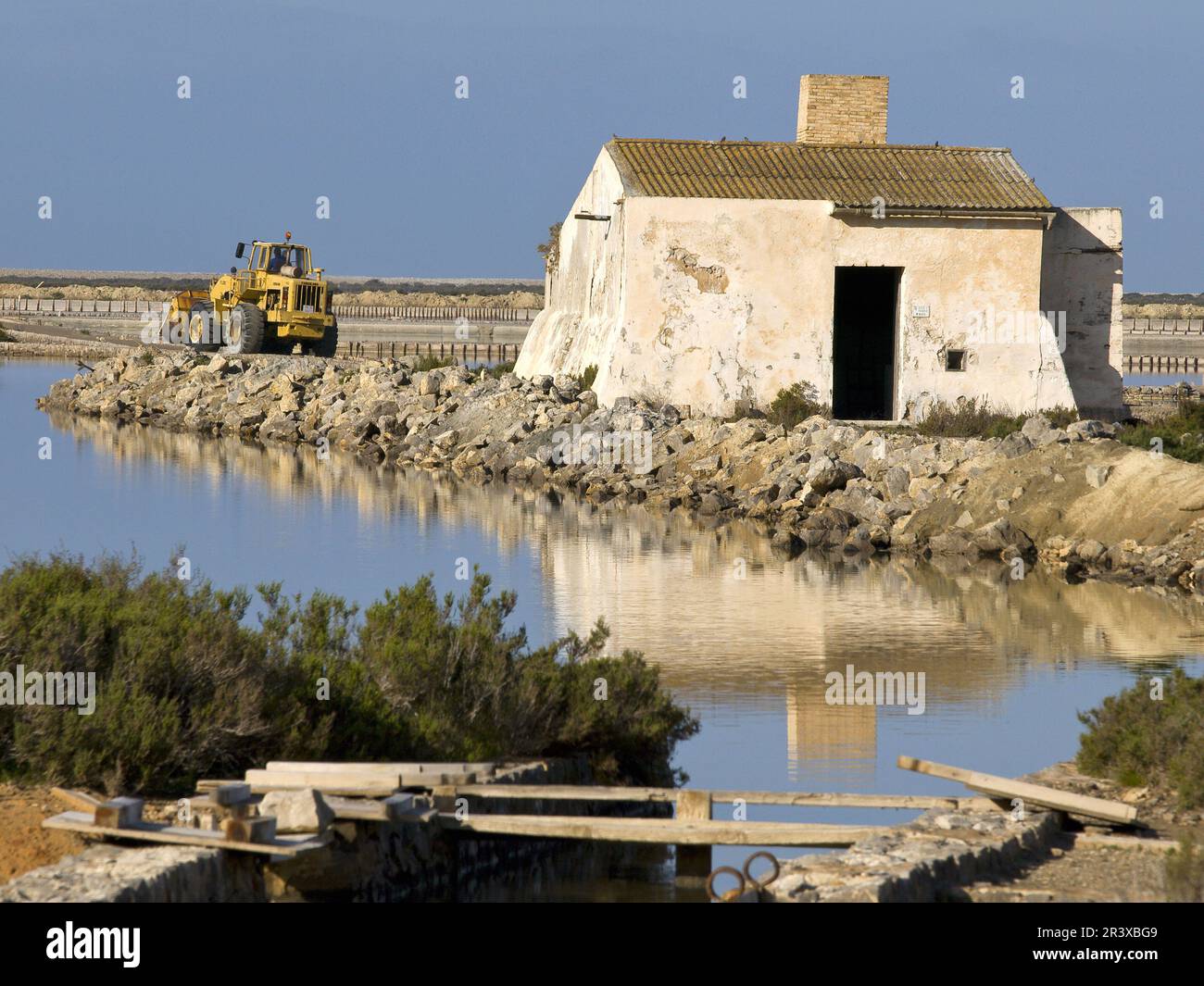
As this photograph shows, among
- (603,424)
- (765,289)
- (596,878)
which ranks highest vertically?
(765,289)

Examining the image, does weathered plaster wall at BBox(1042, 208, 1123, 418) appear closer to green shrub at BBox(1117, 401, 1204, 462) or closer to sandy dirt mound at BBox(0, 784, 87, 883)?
green shrub at BBox(1117, 401, 1204, 462)

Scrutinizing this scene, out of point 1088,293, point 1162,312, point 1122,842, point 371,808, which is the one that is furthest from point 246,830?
point 1162,312

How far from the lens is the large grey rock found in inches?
273

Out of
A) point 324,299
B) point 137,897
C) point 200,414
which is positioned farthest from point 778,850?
point 324,299

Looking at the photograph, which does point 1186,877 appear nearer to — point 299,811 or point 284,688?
point 299,811

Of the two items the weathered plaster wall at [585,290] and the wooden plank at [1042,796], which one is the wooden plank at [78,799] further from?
the weathered plaster wall at [585,290]

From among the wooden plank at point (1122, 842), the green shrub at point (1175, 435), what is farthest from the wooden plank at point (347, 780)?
the green shrub at point (1175, 435)

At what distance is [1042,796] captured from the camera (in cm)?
808

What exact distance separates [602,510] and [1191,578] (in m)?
8.24

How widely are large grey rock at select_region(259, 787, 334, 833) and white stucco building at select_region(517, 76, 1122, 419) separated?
19684 mm

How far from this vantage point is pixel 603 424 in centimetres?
2650

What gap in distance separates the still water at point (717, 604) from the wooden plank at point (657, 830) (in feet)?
1.66

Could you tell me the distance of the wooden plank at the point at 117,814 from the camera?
6.70 m
